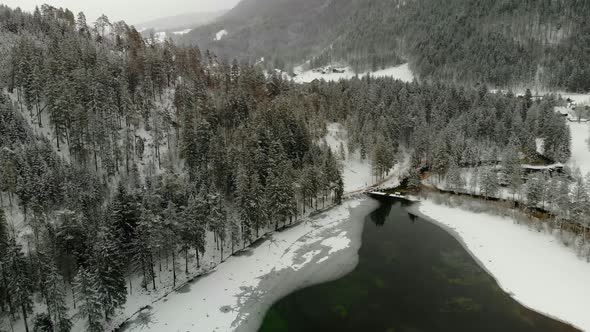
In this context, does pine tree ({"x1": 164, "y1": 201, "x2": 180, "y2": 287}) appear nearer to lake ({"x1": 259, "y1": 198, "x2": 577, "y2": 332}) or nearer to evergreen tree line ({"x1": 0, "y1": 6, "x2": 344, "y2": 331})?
evergreen tree line ({"x1": 0, "y1": 6, "x2": 344, "y2": 331})

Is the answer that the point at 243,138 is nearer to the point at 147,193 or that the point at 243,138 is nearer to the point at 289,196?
the point at 289,196

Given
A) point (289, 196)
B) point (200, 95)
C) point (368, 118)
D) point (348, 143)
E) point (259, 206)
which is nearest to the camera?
point (259, 206)

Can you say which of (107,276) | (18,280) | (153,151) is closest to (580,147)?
(153,151)

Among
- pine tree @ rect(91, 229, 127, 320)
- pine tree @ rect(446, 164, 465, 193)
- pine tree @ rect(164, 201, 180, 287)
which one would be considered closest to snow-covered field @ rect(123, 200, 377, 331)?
pine tree @ rect(91, 229, 127, 320)

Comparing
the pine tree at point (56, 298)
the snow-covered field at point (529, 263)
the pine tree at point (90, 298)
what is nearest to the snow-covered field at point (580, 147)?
the snow-covered field at point (529, 263)

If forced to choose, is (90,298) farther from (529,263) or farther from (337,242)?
(529,263)

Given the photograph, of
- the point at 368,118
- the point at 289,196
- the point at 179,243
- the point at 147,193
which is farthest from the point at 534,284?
the point at 368,118
